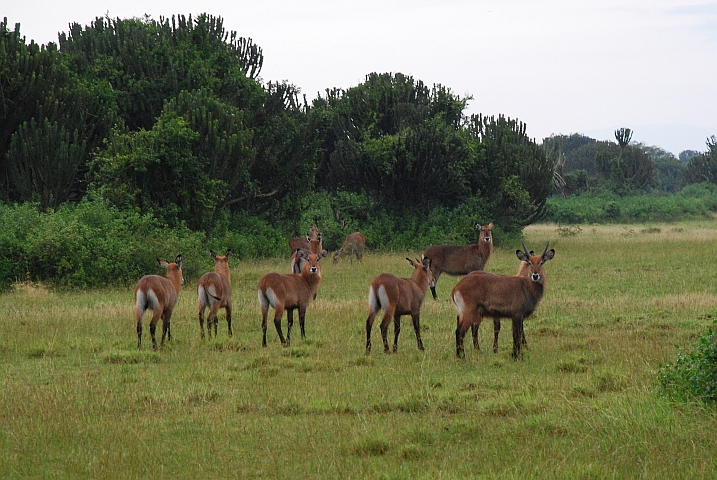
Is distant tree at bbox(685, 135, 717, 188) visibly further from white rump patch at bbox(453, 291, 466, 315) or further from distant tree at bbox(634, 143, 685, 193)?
white rump patch at bbox(453, 291, 466, 315)

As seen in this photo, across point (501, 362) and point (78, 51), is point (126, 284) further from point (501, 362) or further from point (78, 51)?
point (78, 51)

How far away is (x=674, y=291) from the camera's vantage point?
15.4 meters

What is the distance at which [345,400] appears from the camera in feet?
23.7

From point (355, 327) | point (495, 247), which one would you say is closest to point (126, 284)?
point (355, 327)

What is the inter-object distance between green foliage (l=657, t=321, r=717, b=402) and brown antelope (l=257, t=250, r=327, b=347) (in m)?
4.64

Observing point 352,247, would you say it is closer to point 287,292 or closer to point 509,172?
point 509,172

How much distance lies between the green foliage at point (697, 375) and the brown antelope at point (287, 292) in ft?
15.2

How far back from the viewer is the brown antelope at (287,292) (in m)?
9.99

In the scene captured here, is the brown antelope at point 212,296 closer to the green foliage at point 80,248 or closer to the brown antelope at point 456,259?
the green foliage at point 80,248

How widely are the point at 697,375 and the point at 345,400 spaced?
2.80 metres

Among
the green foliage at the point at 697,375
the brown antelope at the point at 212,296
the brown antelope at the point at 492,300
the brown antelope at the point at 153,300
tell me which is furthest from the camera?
the brown antelope at the point at 212,296

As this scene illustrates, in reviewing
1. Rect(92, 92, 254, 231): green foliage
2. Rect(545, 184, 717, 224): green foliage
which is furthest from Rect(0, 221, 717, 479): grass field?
Rect(545, 184, 717, 224): green foliage

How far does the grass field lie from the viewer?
550cm

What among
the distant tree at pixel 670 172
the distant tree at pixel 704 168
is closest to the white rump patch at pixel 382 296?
the distant tree at pixel 704 168
